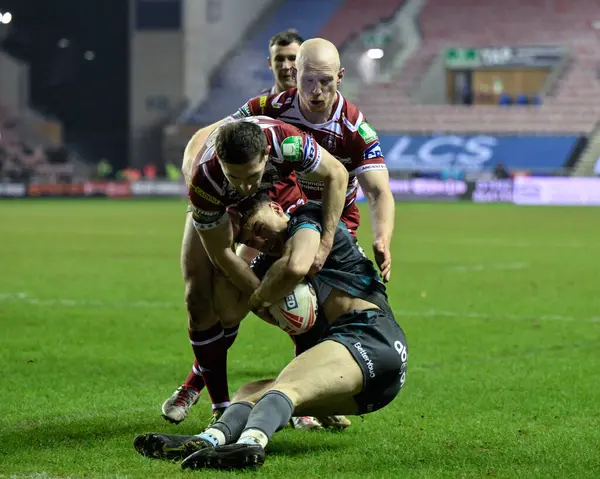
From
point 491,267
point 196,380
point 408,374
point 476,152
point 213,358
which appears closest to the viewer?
point 213,358

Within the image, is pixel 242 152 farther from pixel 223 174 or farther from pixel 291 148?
pixel 291 148

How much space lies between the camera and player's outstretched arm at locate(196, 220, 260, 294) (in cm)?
489

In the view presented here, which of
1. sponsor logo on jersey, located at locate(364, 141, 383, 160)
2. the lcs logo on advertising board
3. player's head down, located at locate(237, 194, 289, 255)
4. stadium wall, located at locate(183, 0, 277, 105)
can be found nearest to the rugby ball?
player's head down, located at locate(237, 194, 289, 255)

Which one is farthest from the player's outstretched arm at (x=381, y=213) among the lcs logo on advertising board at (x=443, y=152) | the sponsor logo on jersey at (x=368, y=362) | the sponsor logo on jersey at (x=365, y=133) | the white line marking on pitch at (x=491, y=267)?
the lcs logo on advertising board at (x=443, y=152)

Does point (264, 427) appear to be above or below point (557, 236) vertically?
above

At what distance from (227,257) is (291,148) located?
541 millimetres

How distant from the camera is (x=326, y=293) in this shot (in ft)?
16.9

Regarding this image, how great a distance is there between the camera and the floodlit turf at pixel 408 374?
477 centimetres

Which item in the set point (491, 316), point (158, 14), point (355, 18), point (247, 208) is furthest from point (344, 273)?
point (158, 14)

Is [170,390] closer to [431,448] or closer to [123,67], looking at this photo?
[431,448]

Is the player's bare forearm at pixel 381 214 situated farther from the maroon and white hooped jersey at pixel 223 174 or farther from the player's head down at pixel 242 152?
the player's head down at pixel 242 152

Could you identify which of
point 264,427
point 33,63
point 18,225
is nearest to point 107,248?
point 18,225

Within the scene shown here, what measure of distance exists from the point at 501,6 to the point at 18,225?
29015 millimetres

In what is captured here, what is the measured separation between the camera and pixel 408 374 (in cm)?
724
